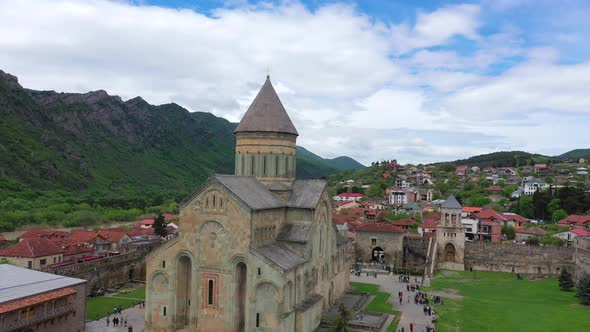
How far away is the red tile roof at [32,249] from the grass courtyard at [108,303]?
22.4 feet

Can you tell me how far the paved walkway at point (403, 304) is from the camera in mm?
29734

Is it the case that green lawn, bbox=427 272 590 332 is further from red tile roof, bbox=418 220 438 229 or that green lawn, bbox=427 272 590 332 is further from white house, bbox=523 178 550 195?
white house, bbox=523 178 550 195

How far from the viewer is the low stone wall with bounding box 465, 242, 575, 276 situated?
48.3 metres

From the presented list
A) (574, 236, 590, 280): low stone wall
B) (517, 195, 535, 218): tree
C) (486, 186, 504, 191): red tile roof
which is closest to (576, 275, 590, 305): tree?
(574, 236, 590, 280): low stone wall

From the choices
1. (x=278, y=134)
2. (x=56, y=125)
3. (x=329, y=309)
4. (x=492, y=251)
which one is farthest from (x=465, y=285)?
(x=56, y=125)

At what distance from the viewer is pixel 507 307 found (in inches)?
1346

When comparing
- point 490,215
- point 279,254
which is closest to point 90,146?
point 490,215

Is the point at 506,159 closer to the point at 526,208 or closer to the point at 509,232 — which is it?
the point at 526,208

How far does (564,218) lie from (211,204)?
199 feet

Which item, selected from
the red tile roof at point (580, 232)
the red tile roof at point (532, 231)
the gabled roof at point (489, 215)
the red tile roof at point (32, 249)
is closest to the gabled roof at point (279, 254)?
the red tile roof at point (32, 249)

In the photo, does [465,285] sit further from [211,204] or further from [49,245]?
[49,245]

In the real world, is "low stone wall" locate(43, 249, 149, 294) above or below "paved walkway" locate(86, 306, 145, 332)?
above

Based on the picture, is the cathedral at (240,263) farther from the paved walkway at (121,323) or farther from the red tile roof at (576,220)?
the red tile roof at (576,220)

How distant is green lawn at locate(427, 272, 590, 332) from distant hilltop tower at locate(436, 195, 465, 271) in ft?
15.0
